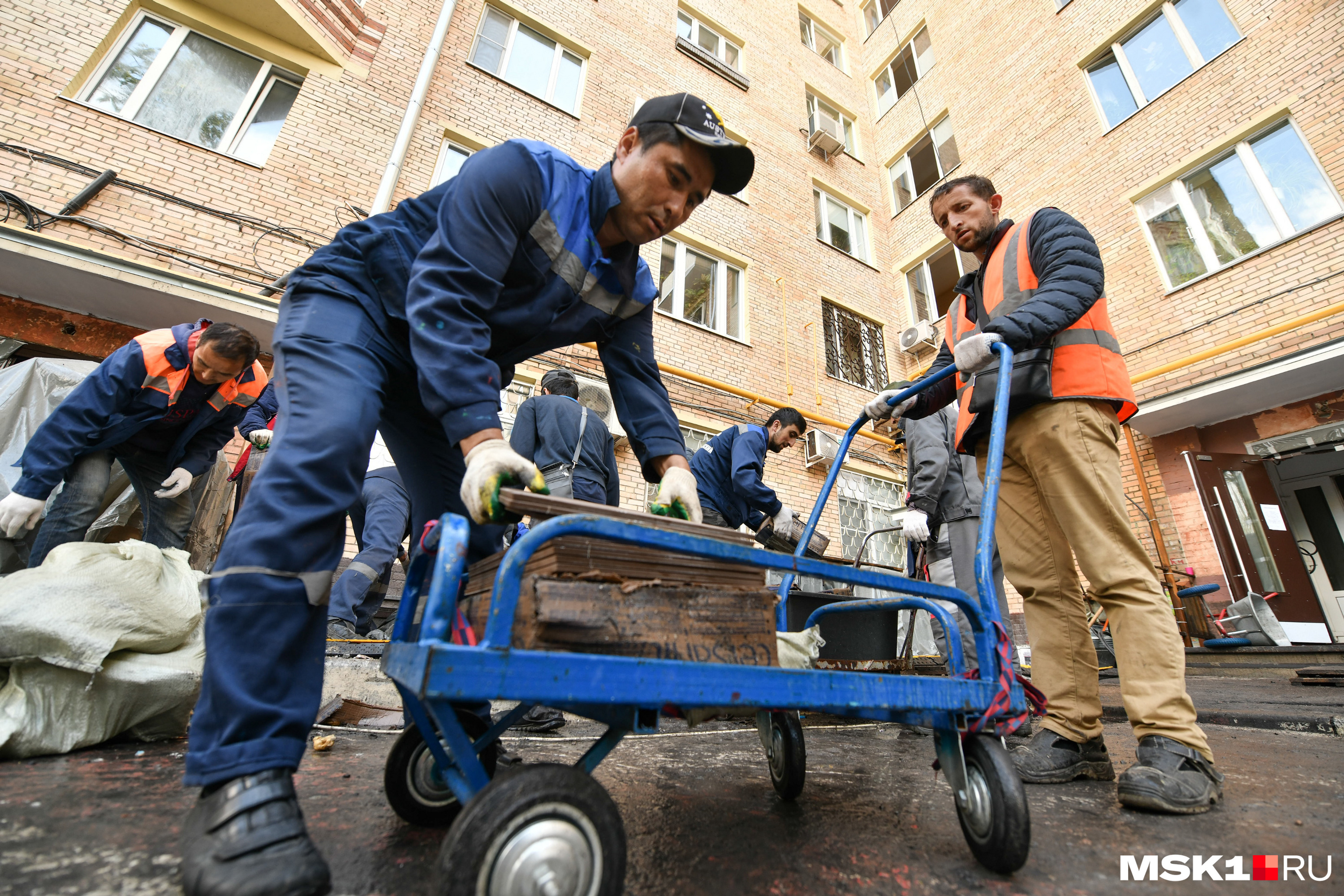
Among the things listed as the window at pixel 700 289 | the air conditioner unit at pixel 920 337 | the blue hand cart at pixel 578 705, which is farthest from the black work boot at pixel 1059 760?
the air conditioner unit at pixel 920 337

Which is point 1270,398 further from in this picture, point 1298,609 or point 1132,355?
point 1298,609

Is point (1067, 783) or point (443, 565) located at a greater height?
point (443, 565)

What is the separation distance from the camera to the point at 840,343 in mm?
10734

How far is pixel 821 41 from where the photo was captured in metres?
14.2

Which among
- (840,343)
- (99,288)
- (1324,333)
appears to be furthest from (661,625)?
(840,343)

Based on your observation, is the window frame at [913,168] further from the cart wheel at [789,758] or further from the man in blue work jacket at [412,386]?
the cart wheel at [789,758]

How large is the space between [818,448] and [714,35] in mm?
9062

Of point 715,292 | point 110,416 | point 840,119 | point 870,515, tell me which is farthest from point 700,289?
point 110,416

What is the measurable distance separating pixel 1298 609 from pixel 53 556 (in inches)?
427

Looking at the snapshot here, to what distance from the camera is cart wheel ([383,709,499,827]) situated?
130 centimetres

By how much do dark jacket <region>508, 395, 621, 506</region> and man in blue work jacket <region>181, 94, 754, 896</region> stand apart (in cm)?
165

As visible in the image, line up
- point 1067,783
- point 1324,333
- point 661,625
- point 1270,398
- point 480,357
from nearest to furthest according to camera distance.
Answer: point 661,625 < point 480,357 < point 1067,783 < point 1324,333 < point 1270,398

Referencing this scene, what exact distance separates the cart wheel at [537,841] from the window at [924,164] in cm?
1415

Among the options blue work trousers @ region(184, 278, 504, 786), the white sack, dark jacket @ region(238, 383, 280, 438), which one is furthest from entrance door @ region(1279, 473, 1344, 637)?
dark jacket @ region(238, 383, 280, 438)
